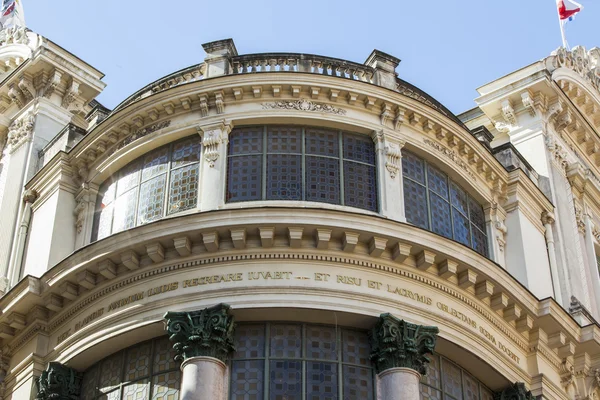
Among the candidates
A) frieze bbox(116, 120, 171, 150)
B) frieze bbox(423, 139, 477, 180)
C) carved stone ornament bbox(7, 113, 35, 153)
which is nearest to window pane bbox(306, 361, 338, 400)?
frieze bbox(423, 139, 477, 180)

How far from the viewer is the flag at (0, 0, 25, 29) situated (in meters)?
35.8

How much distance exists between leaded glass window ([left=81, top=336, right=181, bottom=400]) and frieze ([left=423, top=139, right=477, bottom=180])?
8001 millimetres

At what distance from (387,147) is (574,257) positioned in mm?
6945

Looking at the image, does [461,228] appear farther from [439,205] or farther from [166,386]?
[166,386]

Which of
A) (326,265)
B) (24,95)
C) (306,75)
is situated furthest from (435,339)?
(24,95)

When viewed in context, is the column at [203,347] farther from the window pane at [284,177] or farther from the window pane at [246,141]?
the window pane at [246,141]

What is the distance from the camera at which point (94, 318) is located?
24031 mm

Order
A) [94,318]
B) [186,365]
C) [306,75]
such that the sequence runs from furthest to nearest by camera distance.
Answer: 1. [306,75]
2. [94,318]
3. [186,365]

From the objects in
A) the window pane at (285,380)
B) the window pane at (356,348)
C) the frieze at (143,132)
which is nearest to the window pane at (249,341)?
the window pane at (285,380)

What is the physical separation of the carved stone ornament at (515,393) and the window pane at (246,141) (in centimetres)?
736

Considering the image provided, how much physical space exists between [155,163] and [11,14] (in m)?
12.6

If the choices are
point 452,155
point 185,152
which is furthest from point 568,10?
point 185,152

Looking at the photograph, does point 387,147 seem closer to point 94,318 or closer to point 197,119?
point 197,119

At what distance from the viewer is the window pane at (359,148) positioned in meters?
25.9
